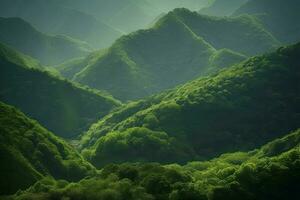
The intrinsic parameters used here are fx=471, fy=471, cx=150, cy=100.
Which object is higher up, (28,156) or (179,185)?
(28,156)

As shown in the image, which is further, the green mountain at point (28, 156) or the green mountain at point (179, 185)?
the green mountain at point (28, 156)

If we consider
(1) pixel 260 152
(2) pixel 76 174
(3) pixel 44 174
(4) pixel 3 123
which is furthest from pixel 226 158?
(4) pixel 3 123

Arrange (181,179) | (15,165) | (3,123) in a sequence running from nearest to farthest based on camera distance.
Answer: (181,179) < (15,165) < (3,123)

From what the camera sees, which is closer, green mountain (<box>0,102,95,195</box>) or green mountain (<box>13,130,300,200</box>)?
green mountain (<box>13,130,300,200</box>)

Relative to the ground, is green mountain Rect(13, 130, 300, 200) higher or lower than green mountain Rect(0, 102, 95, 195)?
lower

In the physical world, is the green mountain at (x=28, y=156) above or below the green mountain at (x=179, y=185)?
above

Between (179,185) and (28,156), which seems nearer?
(179,185)

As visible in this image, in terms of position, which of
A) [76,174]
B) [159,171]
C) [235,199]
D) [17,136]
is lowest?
[235,199]

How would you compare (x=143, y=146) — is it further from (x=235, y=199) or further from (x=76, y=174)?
(x=235, y=199)
